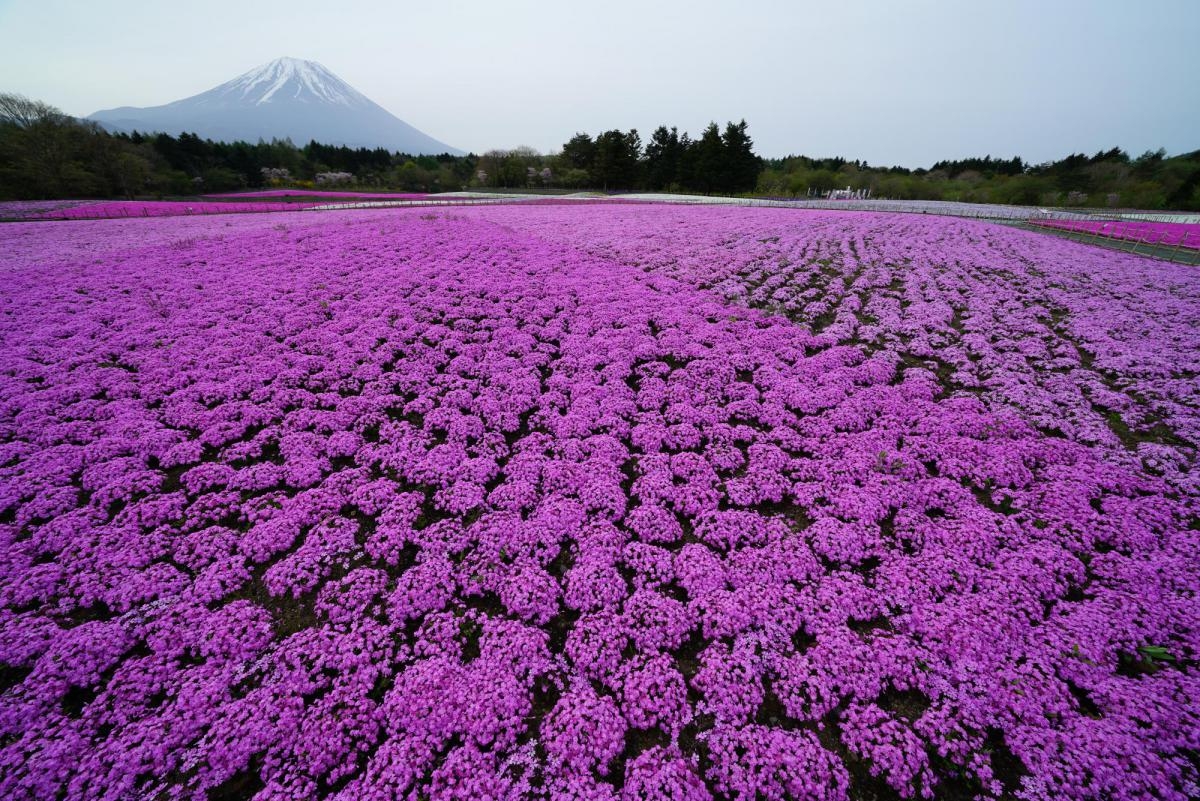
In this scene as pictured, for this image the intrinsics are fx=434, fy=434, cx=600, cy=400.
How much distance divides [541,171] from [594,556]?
114 meters

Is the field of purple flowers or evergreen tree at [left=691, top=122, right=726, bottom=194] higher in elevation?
evergreen tree at [left=691, top=122, right=726, bottom=194]

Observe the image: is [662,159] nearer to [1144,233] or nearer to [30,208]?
[1144,233]

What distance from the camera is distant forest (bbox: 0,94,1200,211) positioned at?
168 ft

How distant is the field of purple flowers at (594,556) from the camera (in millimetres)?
4555

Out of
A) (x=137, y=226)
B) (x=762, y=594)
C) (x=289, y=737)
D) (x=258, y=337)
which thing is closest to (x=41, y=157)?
(x=137, y=226)

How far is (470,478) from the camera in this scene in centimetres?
841

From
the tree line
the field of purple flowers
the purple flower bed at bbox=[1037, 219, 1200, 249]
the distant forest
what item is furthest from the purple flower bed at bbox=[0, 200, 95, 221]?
the tree line

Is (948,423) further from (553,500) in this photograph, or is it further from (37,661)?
(37,661)

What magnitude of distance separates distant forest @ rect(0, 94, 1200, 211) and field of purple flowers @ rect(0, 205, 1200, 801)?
62.8 m

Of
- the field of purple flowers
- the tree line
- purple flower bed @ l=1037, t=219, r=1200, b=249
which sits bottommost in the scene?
the field of purple flowers

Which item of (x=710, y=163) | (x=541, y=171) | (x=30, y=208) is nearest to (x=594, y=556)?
(x=30, y=208)

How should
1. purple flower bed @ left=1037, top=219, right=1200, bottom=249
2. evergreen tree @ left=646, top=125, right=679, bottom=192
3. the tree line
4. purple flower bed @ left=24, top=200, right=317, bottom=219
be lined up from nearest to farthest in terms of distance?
purple flower bed @ left=1037, top=219, right=1200, bottom=249 < purple flower bed @ left=24, top=200, right=317, bottom=219 < the tree line < evergreen tree @ left=646, top=125, right=679, bottom=192

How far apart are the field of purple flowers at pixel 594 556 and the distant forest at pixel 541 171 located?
206 ft

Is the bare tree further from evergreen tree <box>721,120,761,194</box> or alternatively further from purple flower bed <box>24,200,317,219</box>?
evergreen tree <box>721,120,761,194</box>
